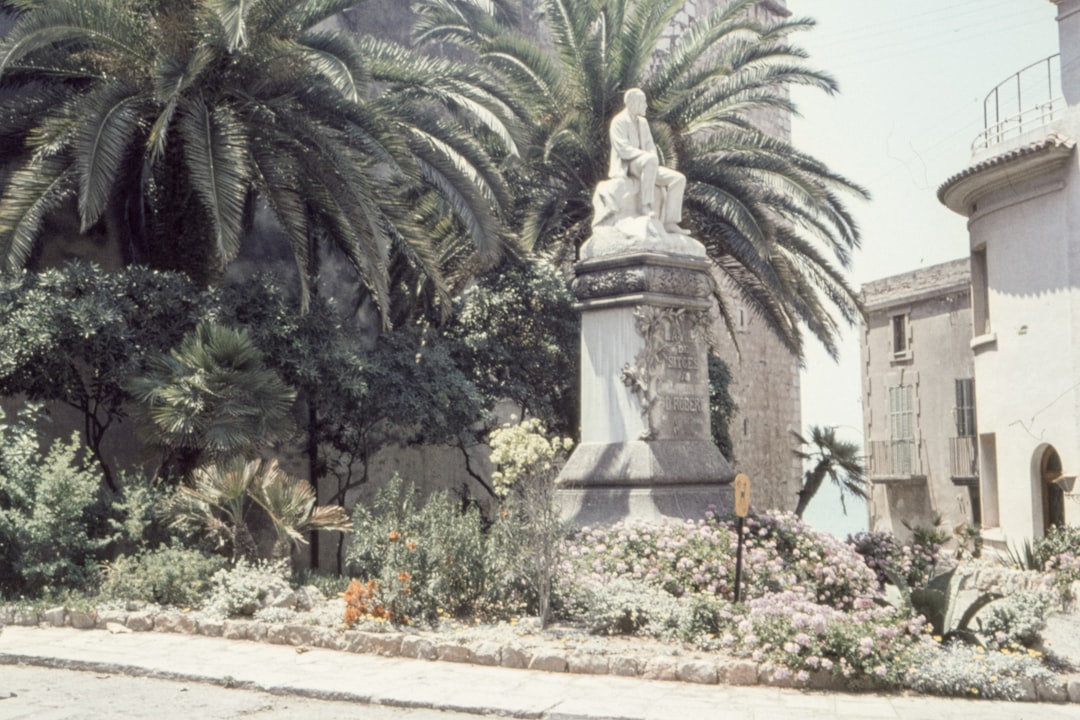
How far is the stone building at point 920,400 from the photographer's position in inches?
1068

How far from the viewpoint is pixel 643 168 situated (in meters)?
12.9

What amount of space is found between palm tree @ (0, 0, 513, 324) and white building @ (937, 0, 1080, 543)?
835cm

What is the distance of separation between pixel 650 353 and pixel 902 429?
18814mm

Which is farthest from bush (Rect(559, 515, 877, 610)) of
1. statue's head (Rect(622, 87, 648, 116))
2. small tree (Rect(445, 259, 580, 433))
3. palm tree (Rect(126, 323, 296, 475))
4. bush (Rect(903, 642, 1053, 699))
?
small tree (Rect(445, 259, 580, 433))

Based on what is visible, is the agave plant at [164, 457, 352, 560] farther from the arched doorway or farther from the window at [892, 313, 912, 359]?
the window at [892, 313, 912, 359]

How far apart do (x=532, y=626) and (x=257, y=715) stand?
Answer: 278cm

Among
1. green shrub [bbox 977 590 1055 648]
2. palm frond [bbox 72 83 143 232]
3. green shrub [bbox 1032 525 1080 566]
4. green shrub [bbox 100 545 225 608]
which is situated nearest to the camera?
green shrub [bbox 977 590 1055 648]

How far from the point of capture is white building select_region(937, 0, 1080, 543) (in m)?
17.2

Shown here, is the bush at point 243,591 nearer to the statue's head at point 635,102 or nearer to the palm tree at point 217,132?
the palm tree at point 217,132

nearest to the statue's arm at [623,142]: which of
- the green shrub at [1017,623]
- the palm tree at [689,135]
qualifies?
the palm tree at [689,135]

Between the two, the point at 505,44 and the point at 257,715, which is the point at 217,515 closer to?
the point at 257,715

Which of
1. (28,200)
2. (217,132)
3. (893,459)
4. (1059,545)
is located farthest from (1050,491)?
(28,200)

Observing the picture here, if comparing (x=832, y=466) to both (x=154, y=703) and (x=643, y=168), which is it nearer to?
(x=643, y=168)

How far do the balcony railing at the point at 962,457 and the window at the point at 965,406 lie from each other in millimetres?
198
